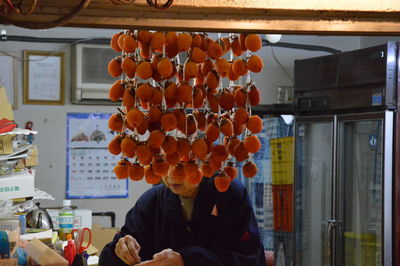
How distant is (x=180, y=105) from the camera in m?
1.70

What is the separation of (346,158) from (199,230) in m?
2.60

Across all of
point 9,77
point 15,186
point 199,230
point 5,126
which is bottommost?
point 199,230

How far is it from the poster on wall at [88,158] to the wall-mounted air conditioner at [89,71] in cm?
22

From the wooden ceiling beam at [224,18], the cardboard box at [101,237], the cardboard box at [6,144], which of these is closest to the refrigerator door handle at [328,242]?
the cardboard box at [101,237]

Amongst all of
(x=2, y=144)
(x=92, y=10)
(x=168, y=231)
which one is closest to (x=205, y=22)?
(x=92, y=10)

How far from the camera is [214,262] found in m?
2.46

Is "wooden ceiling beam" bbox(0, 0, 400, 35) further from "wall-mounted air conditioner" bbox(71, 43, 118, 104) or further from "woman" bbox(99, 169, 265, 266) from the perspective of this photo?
"wall-mounted air conditioner" bbox(71, 43, 118, 104)

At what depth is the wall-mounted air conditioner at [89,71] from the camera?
5883 millimetres

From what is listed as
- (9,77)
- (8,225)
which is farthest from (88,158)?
(8,225)

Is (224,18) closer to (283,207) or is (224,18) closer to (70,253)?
(70,253)

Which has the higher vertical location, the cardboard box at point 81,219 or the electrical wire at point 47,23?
the electrical wire at point 47,23

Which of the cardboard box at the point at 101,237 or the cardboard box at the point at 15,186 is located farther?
the cardboard box at the point at 101,237

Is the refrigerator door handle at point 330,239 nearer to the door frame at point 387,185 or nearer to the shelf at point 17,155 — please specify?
the door frame at point 387,185

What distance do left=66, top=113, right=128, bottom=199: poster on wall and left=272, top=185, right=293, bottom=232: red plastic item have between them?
1.60 metres
